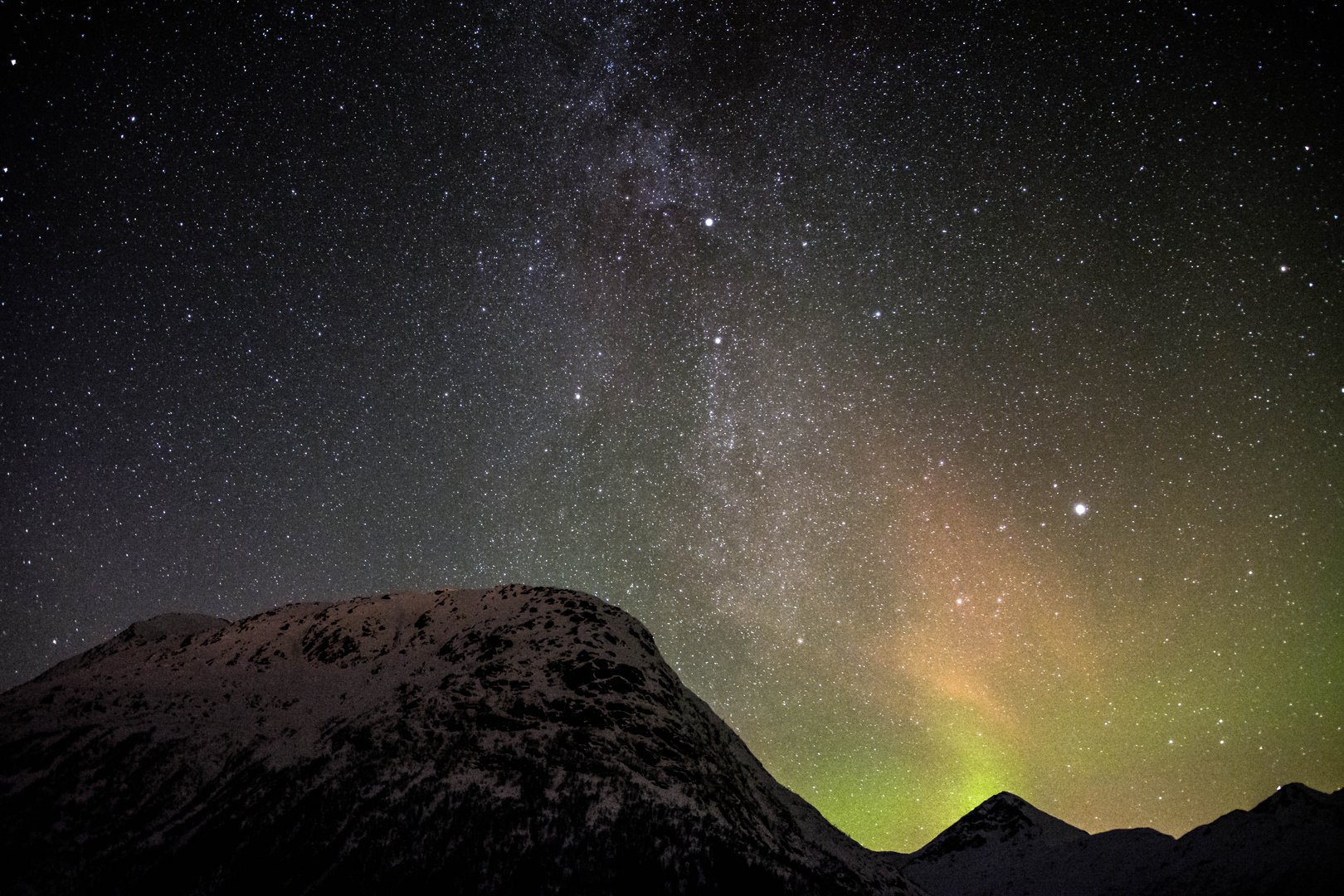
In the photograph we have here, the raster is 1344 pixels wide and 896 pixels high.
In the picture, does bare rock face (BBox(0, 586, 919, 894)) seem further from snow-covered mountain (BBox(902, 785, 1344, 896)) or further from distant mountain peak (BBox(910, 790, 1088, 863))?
distant mountain peak (BBox(910, 790, 1088, 863))

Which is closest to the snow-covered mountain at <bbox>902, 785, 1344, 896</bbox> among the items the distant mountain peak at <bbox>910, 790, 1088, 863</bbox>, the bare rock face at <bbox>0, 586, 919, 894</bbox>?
the distant mountain peak at <bbox>910, 790, 1088, 863</bbox>

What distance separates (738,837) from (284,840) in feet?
64.6

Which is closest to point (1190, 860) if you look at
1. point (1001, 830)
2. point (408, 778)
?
point (1001, 830)

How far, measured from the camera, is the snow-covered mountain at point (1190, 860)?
41906 mm

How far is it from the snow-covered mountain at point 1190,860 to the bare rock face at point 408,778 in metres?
27.5

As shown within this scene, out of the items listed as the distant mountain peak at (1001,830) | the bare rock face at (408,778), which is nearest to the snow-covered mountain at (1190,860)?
the distant mountain peak at (1001,830)

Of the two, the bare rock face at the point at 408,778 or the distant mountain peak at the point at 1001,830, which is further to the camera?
the distant mountain peak at the point at 1001,830

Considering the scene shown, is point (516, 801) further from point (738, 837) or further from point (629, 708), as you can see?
point (738, 837)

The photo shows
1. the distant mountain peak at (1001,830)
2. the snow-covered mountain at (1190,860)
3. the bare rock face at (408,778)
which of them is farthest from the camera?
the distant mountain peak at (1001,830)

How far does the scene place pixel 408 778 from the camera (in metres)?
28.6

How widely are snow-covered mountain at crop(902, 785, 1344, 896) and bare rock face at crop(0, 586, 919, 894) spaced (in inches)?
1084

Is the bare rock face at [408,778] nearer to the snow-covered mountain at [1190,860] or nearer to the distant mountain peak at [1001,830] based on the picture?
the snow-covered mountain at [1190,860]

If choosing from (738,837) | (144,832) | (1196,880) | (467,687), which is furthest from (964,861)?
(144,832)

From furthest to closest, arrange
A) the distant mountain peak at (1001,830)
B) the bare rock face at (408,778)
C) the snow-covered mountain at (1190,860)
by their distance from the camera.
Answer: the distant mountain peak at (1001,830) < the snow-covered mountain at (1190,860) < the bare rock face at (408,778)
